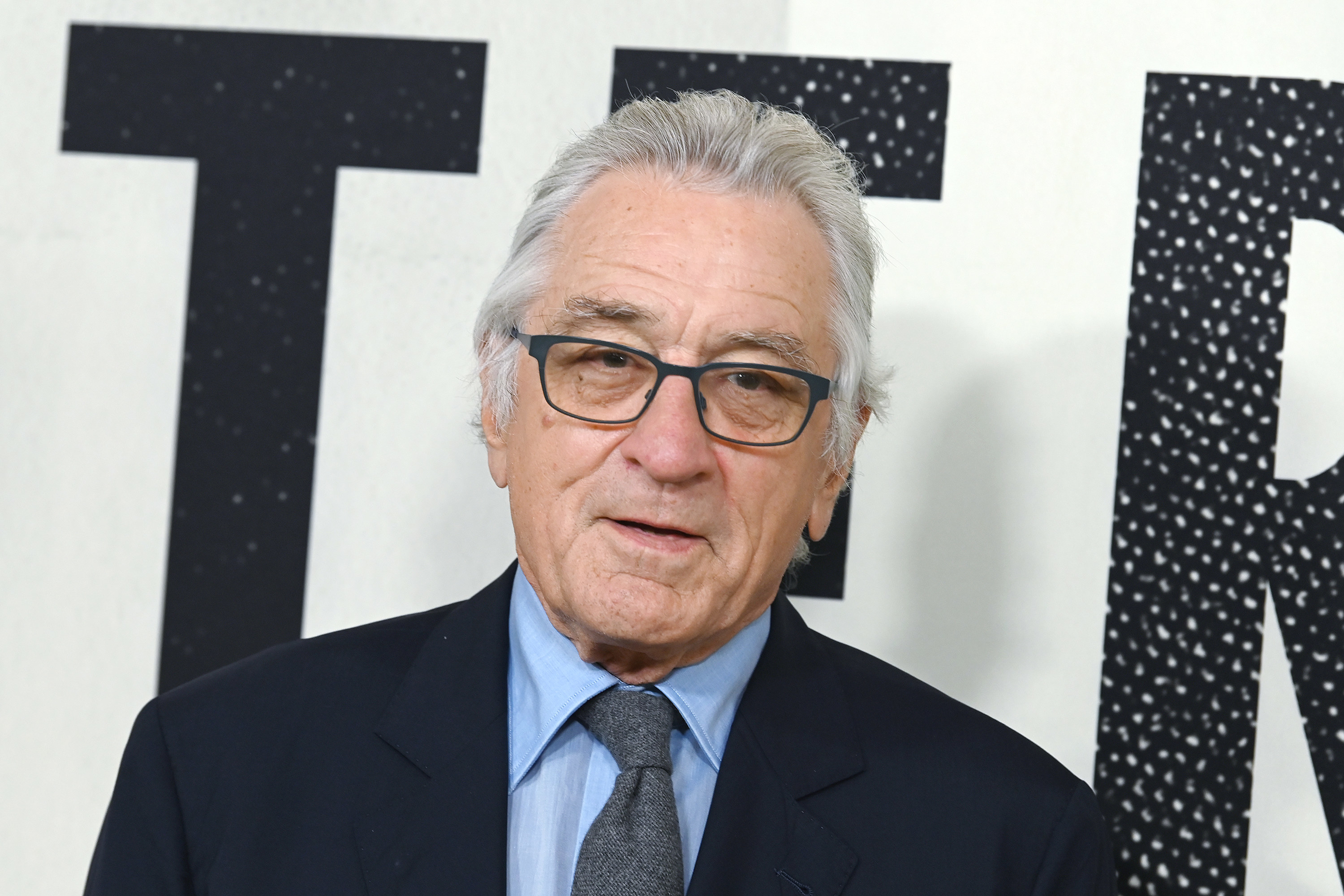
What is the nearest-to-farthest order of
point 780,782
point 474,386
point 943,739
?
point 780,782 → point 943,739 → point 474,386

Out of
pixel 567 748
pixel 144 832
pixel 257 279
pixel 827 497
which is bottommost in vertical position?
pixel 144 832

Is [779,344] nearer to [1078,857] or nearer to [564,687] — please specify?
[564,687]

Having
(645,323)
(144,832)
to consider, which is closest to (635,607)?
(645,323)

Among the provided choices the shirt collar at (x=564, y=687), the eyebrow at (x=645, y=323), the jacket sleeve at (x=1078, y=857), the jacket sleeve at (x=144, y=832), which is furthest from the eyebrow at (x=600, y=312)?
the jacket sleeve at (x=1078, y=857)

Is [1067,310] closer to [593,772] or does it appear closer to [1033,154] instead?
[1033,154]

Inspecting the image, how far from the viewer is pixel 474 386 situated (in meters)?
1.87

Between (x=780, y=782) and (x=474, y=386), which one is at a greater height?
(x=474, y=386)

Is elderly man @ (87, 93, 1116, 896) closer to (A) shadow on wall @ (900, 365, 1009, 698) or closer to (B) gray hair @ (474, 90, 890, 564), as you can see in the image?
(B) gray hair @ (474, 90, 890, 564)

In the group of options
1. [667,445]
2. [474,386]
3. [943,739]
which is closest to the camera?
[667,445]

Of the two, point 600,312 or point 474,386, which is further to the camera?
point 474,386

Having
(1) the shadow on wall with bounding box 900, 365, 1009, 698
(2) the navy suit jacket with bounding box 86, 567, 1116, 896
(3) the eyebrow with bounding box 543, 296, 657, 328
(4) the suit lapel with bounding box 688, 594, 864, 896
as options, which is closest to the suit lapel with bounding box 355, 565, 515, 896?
(2) the navy suit jacket with bounding box 86, 567, 1116, 896

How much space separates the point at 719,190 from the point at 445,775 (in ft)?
2.21

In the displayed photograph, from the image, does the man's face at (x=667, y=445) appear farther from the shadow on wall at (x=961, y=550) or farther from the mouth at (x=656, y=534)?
the shadow on wall at (x=961, y=550)

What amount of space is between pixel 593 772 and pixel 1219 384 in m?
1.07
